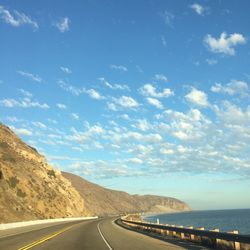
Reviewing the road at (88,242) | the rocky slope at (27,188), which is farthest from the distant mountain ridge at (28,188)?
the road at (88,242)

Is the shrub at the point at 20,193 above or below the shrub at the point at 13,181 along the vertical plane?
below

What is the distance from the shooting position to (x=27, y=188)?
91000mm

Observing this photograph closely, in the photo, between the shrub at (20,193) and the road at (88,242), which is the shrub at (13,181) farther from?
the road at (88,242)

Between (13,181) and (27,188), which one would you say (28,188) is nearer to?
(27,188)

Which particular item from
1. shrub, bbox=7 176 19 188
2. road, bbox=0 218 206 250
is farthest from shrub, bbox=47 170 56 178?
road, bbox=0 218 206 250

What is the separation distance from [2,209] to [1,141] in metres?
39.9

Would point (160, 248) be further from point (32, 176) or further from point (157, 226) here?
→ point (32, 176)

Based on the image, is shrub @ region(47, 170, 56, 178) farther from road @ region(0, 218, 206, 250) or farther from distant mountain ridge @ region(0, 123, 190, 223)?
road @ region(0, 218, 206, 250)

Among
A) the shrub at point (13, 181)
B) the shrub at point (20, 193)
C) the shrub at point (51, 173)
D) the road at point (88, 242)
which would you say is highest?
the shrub at point (51, 173)

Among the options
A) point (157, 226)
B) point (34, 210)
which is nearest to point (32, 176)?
point (34, 210)

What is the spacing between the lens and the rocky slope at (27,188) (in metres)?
76.4

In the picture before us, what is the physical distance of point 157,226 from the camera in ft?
106

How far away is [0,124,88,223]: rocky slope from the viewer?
76.4 metres

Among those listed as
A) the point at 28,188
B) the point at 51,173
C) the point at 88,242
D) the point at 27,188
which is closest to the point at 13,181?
the point at 27,188
